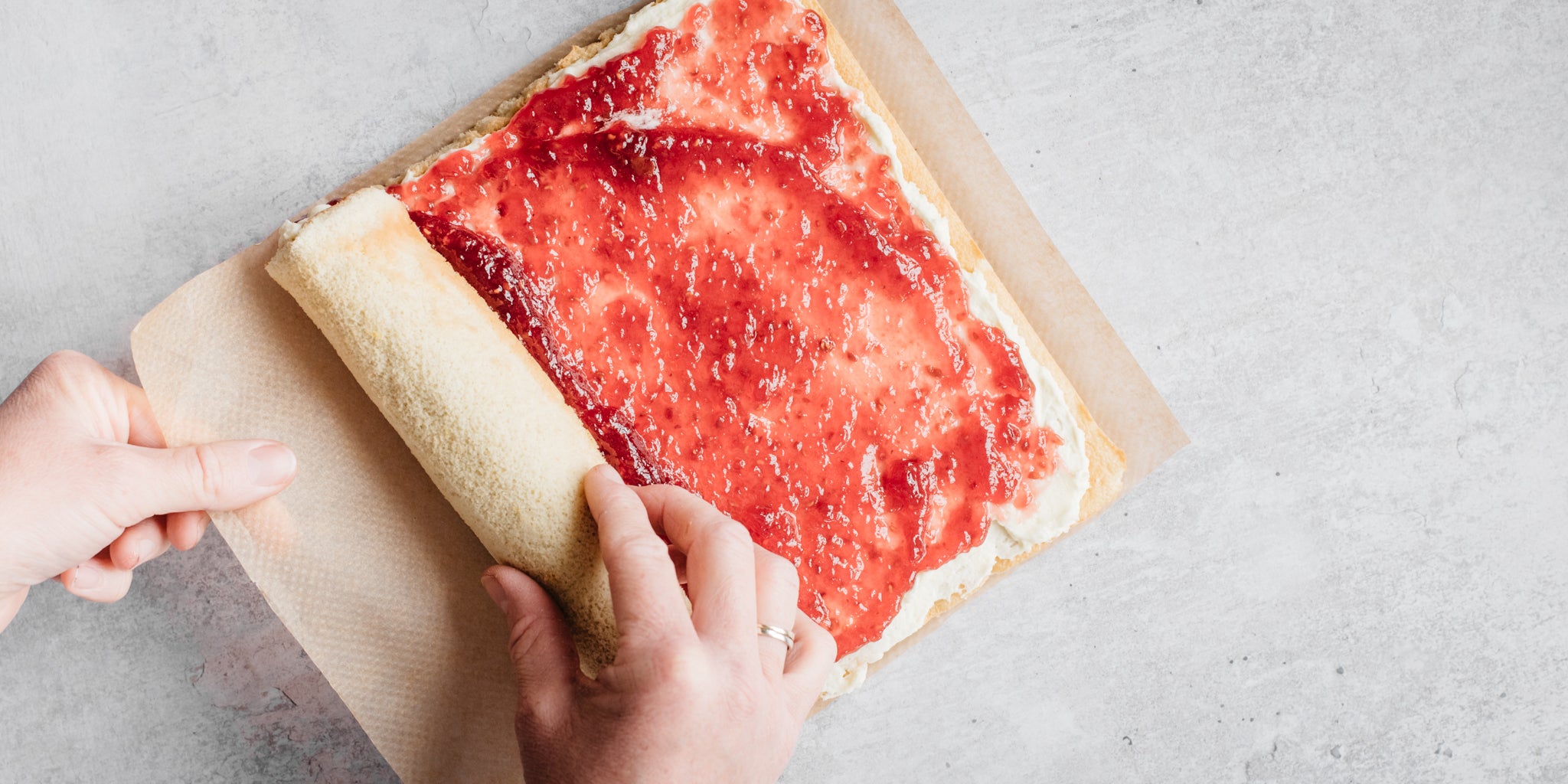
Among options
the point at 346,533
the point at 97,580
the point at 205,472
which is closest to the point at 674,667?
the point at 346,533

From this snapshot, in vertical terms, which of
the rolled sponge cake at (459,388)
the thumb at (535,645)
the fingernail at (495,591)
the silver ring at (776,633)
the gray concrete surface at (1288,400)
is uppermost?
the rolled sponge cake at (459,388)

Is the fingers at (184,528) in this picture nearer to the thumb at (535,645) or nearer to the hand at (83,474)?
the hand at (83,474)

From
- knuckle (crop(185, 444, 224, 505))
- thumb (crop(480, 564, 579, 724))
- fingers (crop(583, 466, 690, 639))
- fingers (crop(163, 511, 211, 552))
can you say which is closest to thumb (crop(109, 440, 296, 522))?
knuckle (crop(185, 444, 224, 505))

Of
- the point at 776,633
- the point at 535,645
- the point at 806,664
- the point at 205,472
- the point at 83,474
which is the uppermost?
the point at 83,474

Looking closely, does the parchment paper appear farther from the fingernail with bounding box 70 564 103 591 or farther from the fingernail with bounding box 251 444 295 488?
the fingernail with bounding box 70 564 103 591

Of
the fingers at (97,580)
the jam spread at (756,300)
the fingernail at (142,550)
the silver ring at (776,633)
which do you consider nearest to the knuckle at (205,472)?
the fingernail at (142,550)

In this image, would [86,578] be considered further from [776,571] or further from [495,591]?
[776,571]

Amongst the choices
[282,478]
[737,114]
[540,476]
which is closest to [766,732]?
[540,476]
